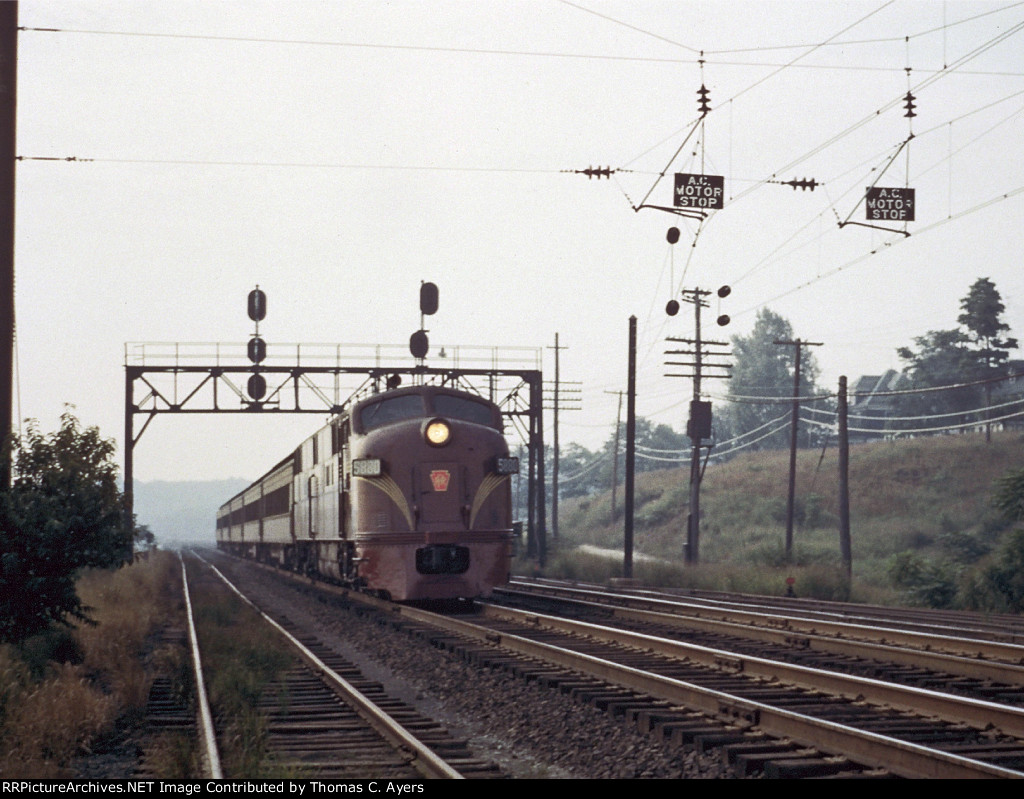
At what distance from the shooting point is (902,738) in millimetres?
8156

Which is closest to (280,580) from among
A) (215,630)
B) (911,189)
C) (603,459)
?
(215,630)

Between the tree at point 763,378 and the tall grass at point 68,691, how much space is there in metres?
93.6

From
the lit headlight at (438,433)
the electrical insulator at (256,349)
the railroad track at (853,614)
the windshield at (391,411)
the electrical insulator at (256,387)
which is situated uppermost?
the electrical insulator at (256,349)

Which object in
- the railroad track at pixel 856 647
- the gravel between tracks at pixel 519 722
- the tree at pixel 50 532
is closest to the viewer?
the gravel between tracks at pixel 519 722

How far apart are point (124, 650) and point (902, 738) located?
10.0m

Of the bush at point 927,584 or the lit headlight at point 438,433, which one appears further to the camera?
the bush at point 927,584

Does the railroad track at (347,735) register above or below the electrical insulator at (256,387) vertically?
below

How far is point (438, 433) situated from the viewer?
768 inches

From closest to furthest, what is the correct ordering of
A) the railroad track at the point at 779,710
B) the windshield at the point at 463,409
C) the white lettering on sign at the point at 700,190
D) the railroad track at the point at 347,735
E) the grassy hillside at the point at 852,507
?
the railroad track at the point at 779,710
the railroad track at the point at 347,735
the white lettering on sign at the point at 700,190
the windshield at the point at 463,409
the grassy hillside at the point at 852,507

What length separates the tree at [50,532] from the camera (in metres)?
13.2

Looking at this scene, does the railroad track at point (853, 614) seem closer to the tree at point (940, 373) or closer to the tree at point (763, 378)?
the tree at point (940, 373)

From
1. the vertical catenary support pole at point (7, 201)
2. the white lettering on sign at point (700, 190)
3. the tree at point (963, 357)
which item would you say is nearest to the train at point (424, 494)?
the white lettering on sign at point (700, 190)

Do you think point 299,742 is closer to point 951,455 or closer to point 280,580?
point 280,580

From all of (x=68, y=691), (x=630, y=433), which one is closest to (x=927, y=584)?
(x=630, y=433)
